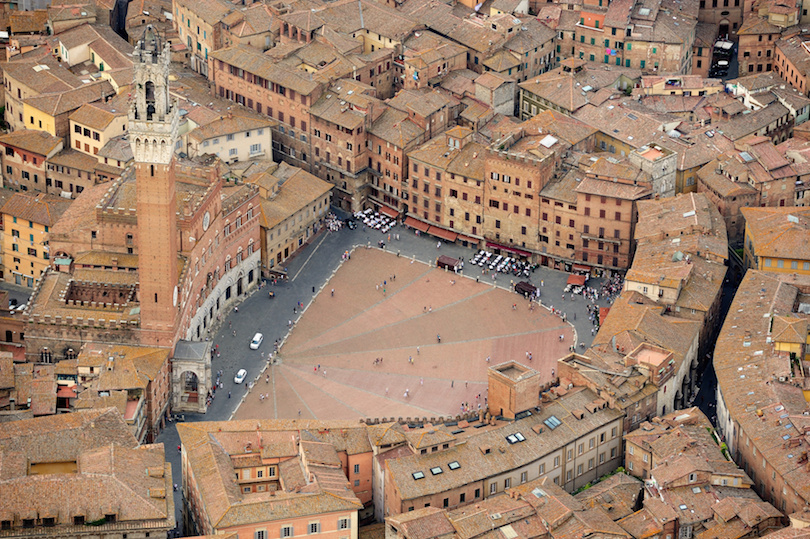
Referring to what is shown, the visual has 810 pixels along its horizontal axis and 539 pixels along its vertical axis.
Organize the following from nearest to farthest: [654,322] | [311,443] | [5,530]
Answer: [5,530] → [311,443] → [654,322]

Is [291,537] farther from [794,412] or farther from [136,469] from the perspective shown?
[794,412]

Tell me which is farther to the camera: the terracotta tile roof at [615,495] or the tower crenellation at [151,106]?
the tower crenellation at [151,106]

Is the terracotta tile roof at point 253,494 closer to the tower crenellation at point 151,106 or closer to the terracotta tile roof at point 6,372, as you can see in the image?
the terracotta tile roof at point 6,372

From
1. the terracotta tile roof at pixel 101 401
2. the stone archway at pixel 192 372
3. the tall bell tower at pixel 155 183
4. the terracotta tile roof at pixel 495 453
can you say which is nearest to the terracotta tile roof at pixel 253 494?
the terracotta tile roof at pixel 495 453

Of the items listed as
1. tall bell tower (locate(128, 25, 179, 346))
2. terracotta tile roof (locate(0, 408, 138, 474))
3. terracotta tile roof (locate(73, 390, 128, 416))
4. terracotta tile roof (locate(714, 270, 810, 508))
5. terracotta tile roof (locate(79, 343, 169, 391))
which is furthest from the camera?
terracotta tile roof (locate(79, 343, 169, 391))

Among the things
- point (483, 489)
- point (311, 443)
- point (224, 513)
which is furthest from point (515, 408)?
point (224, 513)

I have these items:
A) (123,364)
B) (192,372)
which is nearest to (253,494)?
(123,364)

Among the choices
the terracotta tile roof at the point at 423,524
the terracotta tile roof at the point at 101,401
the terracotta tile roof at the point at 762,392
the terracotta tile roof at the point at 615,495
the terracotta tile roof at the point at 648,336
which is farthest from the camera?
the terracotta tile roof at the point at 648,336

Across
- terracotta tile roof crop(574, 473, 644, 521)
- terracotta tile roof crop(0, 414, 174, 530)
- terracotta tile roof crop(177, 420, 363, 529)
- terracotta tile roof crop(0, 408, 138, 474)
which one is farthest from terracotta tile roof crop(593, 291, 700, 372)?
terracotta tile roof crop(0, 408, 138, 474)

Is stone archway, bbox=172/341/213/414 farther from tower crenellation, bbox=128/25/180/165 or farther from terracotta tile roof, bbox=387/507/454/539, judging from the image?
terracotta tile roof, bbox=387/507/454/539
